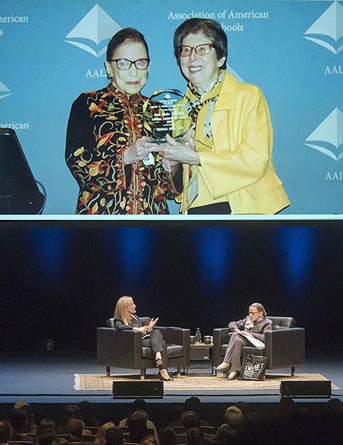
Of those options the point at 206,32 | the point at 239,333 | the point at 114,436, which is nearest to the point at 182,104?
the point at 206,32

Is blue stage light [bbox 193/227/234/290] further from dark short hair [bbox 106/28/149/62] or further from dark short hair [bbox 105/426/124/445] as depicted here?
dark short hair [bbox 105/426/124/445]

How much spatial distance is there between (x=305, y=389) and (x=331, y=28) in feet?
13.0

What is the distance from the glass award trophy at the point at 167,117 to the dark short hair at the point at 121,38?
0.59 meters

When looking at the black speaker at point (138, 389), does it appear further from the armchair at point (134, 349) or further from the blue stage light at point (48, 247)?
the blue stage light at point (48, 247)

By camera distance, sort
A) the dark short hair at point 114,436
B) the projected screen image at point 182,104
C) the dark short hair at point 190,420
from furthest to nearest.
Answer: the projected screen image at point 182,104
the dark short hair at point 190,420
the dark short hair at point 114,436

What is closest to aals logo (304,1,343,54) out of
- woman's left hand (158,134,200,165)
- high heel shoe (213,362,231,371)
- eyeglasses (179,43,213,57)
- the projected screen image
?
the projected screen image

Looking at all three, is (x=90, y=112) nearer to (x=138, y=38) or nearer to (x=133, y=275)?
(x=138, y=38)

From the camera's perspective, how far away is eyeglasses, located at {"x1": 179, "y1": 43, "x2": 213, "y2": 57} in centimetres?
996

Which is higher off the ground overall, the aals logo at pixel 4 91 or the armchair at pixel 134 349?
the aals logo at pixel 4 91

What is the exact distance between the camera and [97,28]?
998 centimetres

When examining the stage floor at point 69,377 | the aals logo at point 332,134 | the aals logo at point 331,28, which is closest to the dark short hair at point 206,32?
the aals logo at point 331,28

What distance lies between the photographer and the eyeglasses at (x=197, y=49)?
9.96 meters

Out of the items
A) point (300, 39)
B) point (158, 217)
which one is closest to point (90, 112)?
point (158, 217)

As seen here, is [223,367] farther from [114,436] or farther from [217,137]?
[114,436]
